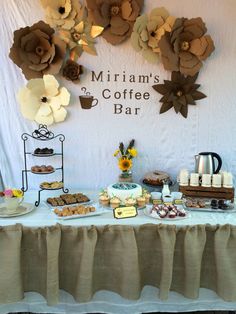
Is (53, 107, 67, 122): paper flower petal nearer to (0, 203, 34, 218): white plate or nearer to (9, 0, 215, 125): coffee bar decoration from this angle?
(9, 0, 215, 125): coffee bar decoration

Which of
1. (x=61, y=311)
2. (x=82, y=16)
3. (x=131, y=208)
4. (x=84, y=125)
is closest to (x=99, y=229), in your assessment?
(x=131, y=208)

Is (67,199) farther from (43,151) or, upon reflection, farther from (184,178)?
(184,178)

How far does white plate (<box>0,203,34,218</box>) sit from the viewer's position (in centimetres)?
144

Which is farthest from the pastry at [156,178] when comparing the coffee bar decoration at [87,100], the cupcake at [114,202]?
the coffee bar decoration at [87,100]

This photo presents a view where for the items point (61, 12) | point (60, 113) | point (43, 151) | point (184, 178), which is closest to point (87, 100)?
point (60, 113)

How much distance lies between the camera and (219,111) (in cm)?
185

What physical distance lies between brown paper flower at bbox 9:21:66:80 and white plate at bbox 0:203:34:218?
0.73m

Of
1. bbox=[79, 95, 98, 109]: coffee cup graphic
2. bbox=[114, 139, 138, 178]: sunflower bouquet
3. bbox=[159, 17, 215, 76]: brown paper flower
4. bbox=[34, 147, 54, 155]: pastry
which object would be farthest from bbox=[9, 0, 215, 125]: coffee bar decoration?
bbox=[114, 139, 138, 178]: sunflower bouquet

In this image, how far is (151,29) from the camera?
1.72m

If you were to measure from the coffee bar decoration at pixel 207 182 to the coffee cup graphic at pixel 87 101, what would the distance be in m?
0.68

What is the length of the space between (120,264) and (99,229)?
20 cm

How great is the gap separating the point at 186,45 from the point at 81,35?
1.98 feet

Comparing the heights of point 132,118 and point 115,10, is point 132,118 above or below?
below

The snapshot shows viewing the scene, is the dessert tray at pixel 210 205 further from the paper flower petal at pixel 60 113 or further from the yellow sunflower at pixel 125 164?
the paper flower petal at pixel 60 113
